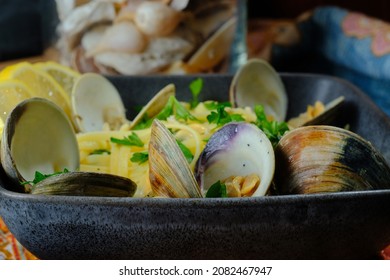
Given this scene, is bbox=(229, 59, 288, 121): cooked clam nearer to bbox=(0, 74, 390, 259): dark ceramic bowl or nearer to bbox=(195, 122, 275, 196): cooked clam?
bbox=(195, 122, 275, 196): cooked clam

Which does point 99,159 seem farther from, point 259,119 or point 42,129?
point 259,119

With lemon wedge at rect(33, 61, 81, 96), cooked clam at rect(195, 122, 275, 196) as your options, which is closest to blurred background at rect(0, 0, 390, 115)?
lemon wedge at rect(33, 61, 81, 96)

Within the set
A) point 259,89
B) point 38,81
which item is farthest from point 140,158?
point 259,89

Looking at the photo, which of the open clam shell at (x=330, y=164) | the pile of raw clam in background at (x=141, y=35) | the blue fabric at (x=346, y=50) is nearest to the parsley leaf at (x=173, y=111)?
the open clam shell at (x=330, y=164)

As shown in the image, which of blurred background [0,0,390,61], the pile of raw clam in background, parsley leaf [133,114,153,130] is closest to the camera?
parsley leaf [133,114,153,130]

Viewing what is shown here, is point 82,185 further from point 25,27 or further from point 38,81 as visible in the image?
point 25,27

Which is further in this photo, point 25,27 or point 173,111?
point 25,27

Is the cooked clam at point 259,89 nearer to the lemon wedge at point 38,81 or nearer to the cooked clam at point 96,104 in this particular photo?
the cooked clam at point 96,104

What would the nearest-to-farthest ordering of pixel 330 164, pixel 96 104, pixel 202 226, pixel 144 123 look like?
pixel 202 226, pixel 330 164, pixel 144 123, pixel 96 104
